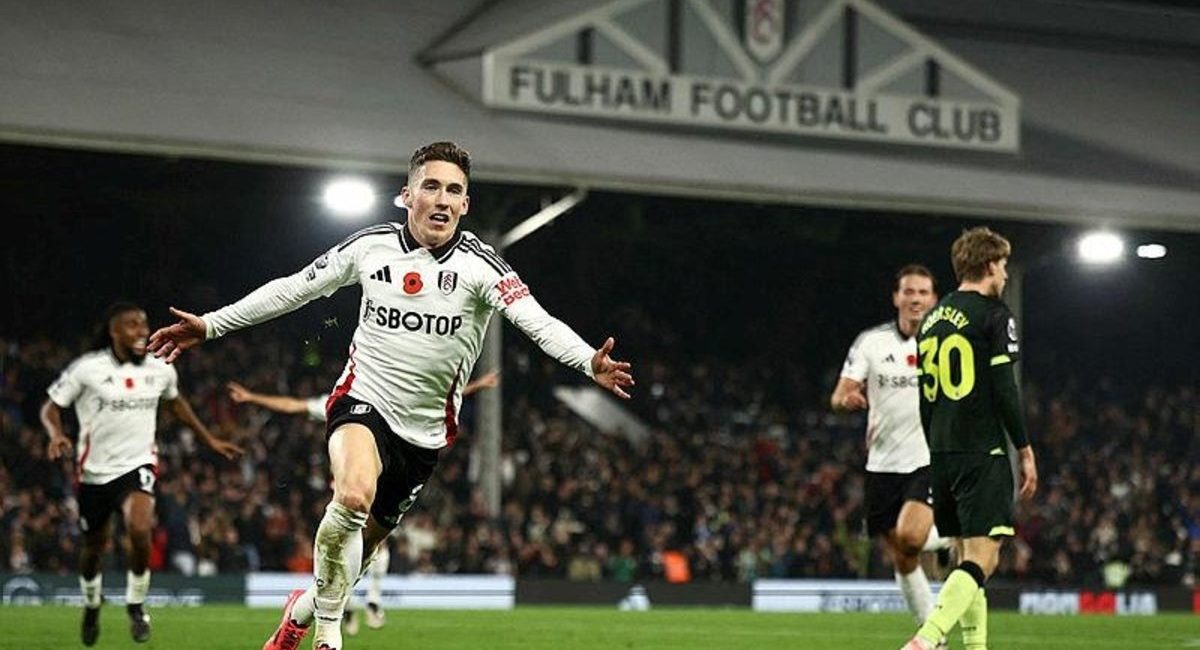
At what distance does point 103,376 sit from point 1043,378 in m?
26.4

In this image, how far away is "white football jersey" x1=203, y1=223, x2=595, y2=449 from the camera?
978 cm

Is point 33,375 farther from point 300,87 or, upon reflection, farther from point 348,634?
point 348,634

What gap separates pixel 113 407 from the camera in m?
15.5

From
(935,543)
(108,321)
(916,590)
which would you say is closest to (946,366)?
(916,590)

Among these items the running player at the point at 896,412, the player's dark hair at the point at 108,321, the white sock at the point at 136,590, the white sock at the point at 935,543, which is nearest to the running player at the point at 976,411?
the running player at the point at 896,412

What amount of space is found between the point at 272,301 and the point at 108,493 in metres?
6.06

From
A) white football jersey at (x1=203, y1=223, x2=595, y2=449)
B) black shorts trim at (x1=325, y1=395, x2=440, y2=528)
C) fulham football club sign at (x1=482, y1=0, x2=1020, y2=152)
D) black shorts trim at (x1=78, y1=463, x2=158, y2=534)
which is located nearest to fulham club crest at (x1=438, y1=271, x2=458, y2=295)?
white football jersey at (x1=203, y1=223, x2=595, y2=449)

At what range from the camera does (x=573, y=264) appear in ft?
119

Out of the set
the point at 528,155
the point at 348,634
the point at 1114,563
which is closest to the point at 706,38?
the point at 528,155

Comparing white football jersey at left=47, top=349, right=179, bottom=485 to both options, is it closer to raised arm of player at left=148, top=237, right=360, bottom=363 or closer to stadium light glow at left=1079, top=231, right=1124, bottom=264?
raised arm of player at left=148, top=237, right=360, bottom=363

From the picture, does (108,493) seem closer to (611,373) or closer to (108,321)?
(108,321)

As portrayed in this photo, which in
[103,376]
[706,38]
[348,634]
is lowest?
[348,634]

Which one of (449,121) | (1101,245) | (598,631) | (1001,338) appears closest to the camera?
(1001,338)

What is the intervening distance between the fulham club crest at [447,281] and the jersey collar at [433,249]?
67 mm
